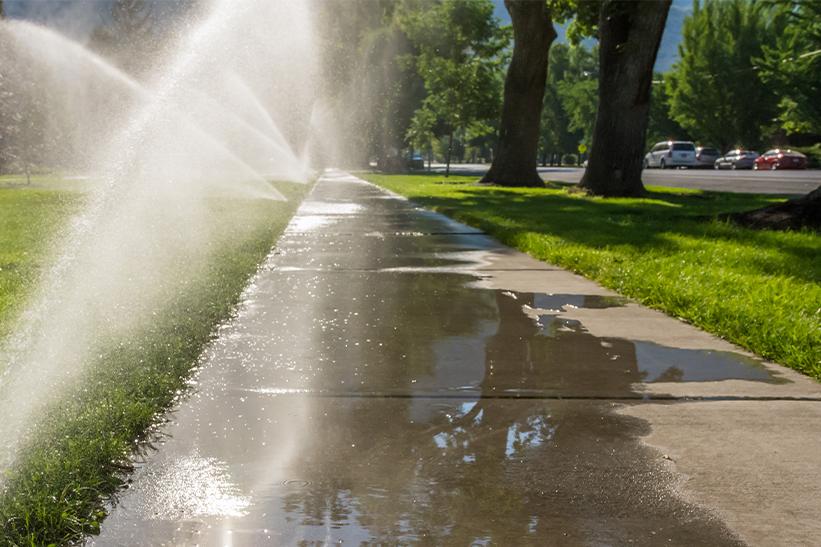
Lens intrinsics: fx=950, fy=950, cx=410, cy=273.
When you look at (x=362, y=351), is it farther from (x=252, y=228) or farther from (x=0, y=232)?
(x=0, y=232)

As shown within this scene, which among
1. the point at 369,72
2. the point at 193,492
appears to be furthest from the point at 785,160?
the point at 193,492

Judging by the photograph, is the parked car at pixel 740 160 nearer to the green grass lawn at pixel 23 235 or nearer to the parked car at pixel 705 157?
the parked car at pixel 705 157

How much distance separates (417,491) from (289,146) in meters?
67.6

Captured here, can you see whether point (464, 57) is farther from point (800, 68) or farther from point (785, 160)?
point (785, 160)

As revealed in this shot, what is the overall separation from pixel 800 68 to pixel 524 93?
24.9 metres

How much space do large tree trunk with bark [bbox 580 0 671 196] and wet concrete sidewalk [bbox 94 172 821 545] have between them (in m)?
15.4

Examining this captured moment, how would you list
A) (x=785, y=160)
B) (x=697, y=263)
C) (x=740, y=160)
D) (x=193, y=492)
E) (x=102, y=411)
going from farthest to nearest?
1. (x=740, y=160)
2. (x=785, y=160)
3. (x=697, y=263)
4. (x=102, y=411)
5. (x=193, y=492)

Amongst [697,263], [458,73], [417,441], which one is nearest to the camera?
[417,441]

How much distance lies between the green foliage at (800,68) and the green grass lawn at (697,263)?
3239 centimetres

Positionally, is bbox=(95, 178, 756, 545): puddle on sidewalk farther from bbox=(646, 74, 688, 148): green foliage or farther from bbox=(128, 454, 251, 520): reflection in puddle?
bbox=(646, 74, 688, 148): green foliage

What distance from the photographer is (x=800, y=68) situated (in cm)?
4894

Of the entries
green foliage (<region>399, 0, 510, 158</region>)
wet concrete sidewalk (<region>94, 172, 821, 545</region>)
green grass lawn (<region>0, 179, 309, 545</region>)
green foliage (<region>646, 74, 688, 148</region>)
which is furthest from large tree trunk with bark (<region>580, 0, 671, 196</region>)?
green foliage (<region>646, 74, 688, 148</region>)

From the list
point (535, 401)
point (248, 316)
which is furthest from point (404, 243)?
point (535, 401)

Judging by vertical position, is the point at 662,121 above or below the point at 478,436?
above
